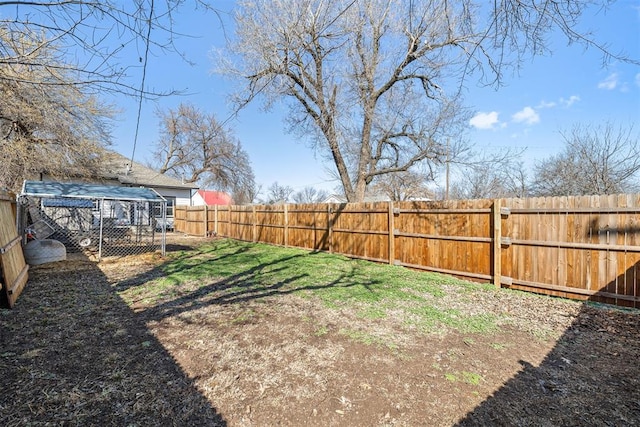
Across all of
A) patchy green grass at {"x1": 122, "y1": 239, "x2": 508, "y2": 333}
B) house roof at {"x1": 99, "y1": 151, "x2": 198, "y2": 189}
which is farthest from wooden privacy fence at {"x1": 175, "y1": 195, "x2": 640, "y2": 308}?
house roof at {"x1": 99, "y1": 151, "x2": 198, "y2": 189}

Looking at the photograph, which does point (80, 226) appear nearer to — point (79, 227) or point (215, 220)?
point (79, 227)

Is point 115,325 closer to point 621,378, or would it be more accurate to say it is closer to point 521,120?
point 621,378

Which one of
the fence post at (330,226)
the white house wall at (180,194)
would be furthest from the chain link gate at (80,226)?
the white house wall at (180,194)

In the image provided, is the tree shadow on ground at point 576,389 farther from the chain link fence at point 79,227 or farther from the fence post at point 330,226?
the chain link fence at point 79,227

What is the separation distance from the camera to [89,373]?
263 centimetres

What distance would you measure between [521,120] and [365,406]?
12.2 metres

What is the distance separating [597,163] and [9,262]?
17.0 meters

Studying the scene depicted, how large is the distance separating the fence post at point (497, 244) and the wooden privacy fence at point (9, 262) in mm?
7910

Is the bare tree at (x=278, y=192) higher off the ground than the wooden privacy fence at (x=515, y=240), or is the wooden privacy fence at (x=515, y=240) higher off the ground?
the bare tree at (x=278, y=192)

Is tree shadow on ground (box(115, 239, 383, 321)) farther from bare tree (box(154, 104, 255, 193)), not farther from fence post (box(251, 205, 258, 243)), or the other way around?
bare tree (box(154, 104, 255, 193))

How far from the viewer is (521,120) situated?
11.0 metres

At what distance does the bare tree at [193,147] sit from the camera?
26.3m

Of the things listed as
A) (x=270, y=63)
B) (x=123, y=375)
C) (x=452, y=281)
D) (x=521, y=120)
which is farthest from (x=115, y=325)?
(x=521, y=120)

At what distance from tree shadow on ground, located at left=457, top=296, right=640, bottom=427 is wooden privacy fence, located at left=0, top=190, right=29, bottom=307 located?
5.82 metres
